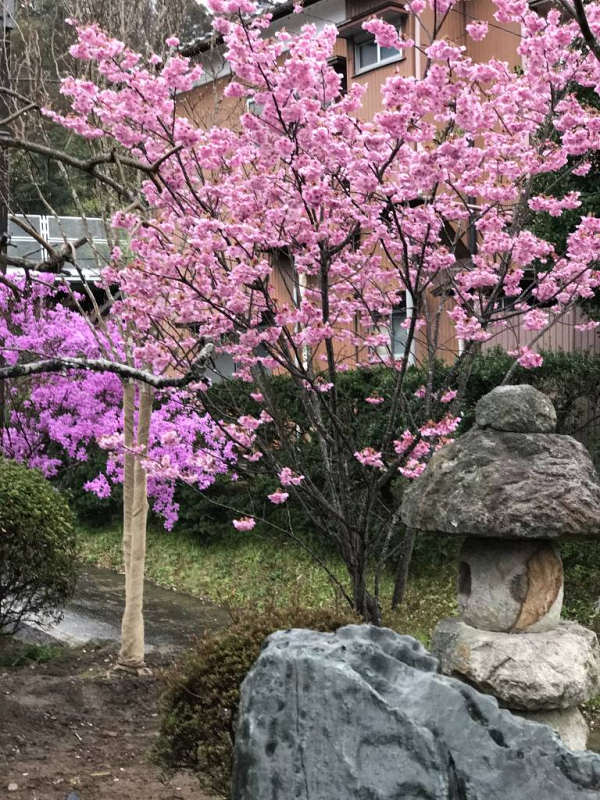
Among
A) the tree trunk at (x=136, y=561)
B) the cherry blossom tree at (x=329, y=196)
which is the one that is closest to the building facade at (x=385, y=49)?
the tree trunk at (x=136, y=561)

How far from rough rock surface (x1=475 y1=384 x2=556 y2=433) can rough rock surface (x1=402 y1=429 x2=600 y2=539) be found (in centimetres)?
5

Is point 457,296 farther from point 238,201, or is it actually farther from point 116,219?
point 116,219

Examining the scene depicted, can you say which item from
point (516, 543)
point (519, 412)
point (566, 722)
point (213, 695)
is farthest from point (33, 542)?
point (566, 722)

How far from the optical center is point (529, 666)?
14.9 ft

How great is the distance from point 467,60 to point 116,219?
2.72 m

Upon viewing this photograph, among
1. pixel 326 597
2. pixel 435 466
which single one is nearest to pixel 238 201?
pixel 435 466

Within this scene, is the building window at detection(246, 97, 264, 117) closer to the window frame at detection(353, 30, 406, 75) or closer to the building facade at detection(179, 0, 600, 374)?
the building facade at detection(179, 0, 600, 374)

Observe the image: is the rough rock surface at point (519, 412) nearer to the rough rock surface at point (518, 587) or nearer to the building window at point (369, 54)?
the rough rock surface at point (518, 587)

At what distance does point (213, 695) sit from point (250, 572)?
26.2ft

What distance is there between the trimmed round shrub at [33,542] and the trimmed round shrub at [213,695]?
3.16 metres

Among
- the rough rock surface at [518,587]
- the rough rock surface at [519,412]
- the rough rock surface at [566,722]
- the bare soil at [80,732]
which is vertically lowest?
the bare soil at [80,732]

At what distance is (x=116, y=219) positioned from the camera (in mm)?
6648

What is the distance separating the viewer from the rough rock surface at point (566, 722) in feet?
15.4

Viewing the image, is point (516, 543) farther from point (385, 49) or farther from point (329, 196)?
point (385, 49)
